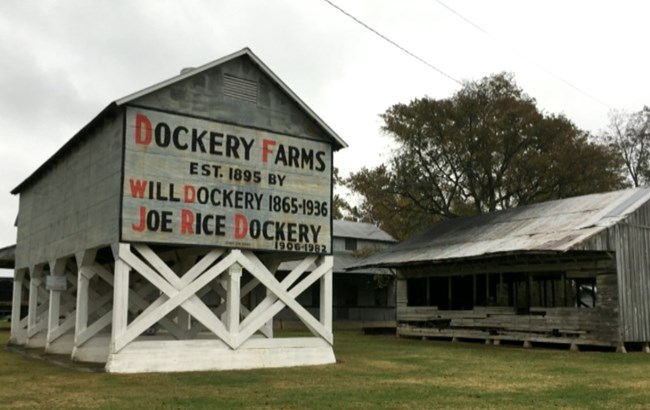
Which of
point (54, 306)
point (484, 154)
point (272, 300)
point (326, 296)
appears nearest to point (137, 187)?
point (272, 300)

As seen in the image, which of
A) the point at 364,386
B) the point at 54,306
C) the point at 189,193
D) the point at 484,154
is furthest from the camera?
the point at 484,154

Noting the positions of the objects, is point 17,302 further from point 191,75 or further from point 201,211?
point 191,75

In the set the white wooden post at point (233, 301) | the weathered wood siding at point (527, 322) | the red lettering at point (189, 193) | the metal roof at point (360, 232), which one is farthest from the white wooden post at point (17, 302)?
the metal roof at point (360, 232)

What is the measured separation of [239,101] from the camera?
1883 cm

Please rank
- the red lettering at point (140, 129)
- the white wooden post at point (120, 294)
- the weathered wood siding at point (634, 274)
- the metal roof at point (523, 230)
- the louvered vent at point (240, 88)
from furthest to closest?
the metal roof at point (523, 230) → the weathered wood siding at point (634, 274) → the louvered vent at point (240, 88) → the red lettering at point (140, 129) → the white wooden post at point (120, 294)

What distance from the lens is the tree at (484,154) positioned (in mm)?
43562

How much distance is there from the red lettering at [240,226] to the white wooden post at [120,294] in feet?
9.80

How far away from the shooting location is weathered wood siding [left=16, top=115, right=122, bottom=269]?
17250 mm

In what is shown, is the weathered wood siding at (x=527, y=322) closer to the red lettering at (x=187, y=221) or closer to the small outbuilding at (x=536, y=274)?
the small outbuilding at (x=536, y=274)

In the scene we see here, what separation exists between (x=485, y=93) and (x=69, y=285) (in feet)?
97.5

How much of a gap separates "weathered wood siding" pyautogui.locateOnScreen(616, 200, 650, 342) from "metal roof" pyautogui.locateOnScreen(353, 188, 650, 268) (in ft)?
1.90

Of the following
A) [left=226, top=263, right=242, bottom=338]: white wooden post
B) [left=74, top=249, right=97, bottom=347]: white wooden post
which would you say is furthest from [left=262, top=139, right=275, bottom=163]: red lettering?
[left=74, top=249, right=97, bottom=347]: white wooden post

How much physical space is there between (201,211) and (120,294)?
290 centimetres

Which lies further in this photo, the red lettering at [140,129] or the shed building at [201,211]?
the red lettering at [140,129]
